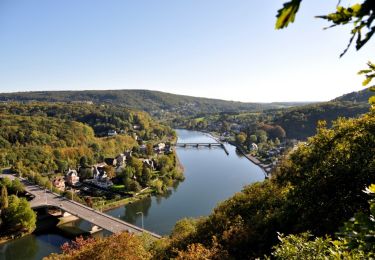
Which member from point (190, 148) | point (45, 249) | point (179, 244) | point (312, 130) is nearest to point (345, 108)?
point (312, 130)

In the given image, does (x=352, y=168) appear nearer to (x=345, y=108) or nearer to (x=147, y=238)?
(x=147, y=238)

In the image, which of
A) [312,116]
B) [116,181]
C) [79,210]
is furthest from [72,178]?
[312,116]

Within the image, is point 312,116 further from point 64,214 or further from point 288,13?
point 288,13

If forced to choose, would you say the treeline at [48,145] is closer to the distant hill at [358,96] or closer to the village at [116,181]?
the village at [116,181]

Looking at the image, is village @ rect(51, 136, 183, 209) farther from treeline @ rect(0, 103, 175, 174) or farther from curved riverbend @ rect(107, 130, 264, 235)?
treeline @ rect(0, 103, 175, 174)

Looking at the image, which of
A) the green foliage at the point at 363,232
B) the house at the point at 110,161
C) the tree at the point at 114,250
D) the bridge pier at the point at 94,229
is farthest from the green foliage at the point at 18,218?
the green foliage at the point at 363,232

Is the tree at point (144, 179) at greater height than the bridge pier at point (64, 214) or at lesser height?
greater
